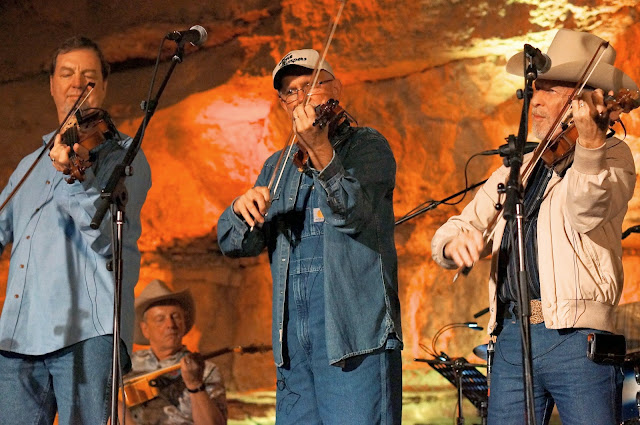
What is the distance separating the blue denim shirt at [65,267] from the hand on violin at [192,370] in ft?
5.53

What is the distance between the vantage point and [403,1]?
5.29 m

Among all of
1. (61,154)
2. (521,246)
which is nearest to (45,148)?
(61,154)

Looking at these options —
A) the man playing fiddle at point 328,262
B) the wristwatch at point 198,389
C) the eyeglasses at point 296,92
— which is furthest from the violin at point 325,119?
the wristwatch at point 198,389

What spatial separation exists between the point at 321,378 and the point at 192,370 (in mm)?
2154

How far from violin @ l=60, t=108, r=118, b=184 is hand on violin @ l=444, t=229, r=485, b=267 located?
3.94ft

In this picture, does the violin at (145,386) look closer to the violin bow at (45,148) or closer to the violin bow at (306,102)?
the violin bow at (45,148)

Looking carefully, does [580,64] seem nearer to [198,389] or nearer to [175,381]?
[198,389]

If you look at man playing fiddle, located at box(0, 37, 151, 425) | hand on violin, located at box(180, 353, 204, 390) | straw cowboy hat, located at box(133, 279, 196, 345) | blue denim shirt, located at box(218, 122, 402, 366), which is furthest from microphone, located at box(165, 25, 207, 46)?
straw cowboy hat, located at box(133, 279, 196, 345)

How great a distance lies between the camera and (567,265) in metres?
2.58

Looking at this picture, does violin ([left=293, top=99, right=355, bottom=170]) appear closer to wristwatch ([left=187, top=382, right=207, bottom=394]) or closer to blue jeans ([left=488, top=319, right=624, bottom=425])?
blue jeans ([left=488, top=319, right=624, bottom=425])

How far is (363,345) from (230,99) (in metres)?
3.78

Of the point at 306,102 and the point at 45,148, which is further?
the point at 45,148

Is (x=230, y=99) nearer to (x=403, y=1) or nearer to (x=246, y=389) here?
(x=403, y=1)

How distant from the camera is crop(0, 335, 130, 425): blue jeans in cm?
266
